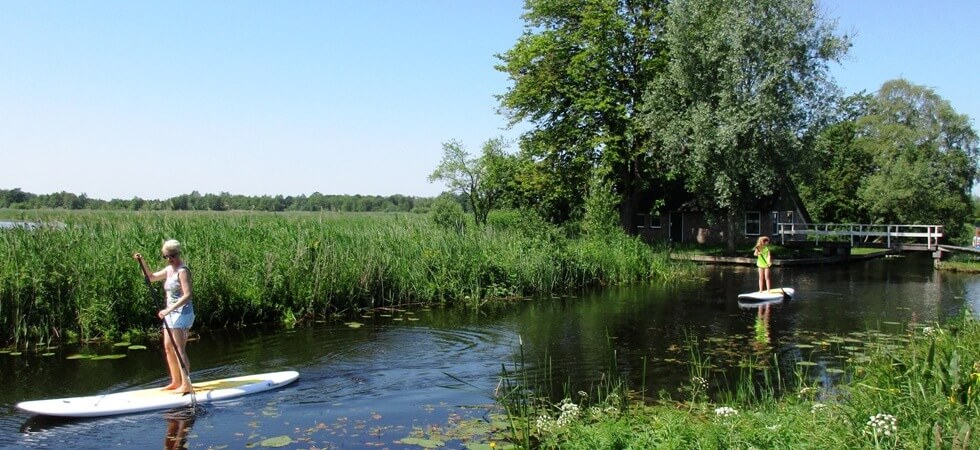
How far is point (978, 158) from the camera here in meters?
56.4

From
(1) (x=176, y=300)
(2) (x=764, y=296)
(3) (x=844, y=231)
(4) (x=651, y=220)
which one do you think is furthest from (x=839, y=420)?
(4) (x=651, y=220)

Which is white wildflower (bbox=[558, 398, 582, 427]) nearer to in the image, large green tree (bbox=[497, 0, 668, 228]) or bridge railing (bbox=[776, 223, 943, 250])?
large green tree (bbox=[497, 0, 668, 228])

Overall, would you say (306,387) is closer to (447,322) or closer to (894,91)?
(447,322)

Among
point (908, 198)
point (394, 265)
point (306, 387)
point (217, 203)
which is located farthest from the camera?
point (908, 198)

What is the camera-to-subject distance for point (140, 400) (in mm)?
9094

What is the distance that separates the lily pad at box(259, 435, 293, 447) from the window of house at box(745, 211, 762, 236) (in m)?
40.8

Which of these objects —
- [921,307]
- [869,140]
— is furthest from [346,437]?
[869,140]

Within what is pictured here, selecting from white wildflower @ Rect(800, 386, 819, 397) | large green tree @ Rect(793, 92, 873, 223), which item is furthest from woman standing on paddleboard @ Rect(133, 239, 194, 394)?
large green tree @ Rect(793, 92, 873, 223)

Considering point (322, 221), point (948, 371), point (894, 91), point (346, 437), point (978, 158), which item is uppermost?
point (894, 91)

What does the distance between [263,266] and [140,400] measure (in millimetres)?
6531

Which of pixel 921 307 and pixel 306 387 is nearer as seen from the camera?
pixel 306 387

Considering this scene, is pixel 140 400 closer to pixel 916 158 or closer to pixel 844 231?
pixel 844 231

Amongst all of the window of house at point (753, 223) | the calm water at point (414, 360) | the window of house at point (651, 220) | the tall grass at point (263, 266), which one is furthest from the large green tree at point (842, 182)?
the tall grass at point (263, 266)

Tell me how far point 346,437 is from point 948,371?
588 centimetres
